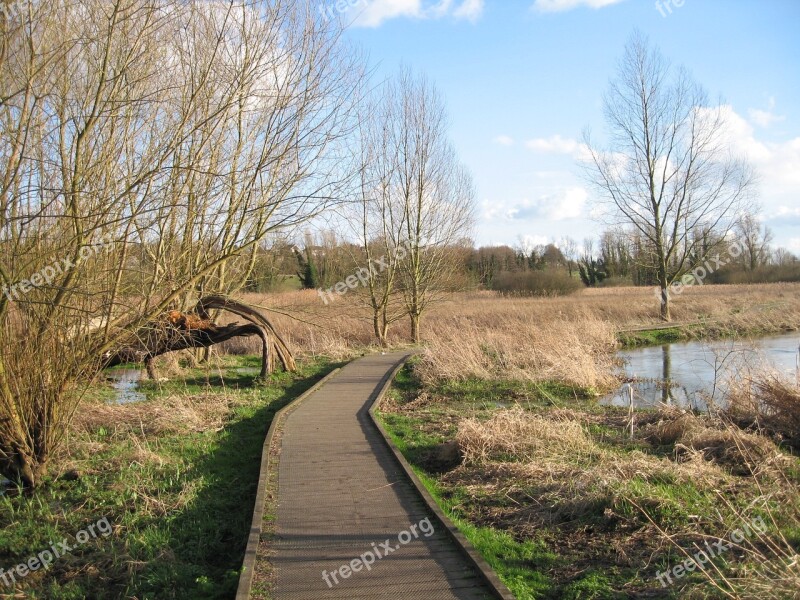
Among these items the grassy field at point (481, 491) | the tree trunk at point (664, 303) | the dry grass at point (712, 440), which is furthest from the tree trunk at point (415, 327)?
the dry grass at point (712, 440)

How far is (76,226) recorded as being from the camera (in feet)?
22.9

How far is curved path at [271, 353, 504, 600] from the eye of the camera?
4.73 metres

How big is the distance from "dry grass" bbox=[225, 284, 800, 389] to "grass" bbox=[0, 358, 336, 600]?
10.7 feet

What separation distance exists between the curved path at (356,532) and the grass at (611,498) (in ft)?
1.41

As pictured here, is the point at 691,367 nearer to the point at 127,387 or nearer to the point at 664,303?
the point at 664,303

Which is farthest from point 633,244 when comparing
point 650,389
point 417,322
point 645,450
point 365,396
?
point 645,450

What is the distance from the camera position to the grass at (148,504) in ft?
18.0

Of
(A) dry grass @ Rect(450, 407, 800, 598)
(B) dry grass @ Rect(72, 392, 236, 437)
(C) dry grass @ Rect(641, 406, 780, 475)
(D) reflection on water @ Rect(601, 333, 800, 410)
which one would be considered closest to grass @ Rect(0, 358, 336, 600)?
(B) dry grass @ Rect(72, 392, 236, 437)

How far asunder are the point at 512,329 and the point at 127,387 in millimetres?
12958

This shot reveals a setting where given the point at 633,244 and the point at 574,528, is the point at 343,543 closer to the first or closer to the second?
the point at 574,528

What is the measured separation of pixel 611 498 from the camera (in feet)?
20.5

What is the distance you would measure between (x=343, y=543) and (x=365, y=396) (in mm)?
7731

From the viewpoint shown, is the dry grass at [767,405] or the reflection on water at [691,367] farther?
the reflection on water at [691,367]

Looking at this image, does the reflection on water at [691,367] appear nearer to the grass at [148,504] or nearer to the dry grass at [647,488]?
the dry grass at [647,488]
